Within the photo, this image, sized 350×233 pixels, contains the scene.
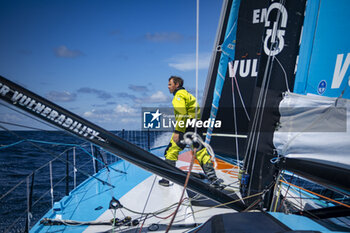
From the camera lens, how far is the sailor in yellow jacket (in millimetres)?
2840

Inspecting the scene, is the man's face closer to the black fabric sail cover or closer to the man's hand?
the man's hand

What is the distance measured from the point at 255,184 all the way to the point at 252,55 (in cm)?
300

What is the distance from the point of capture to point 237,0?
3068 mm

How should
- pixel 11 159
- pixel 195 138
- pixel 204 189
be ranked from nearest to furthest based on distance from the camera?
pixel 195 138
pixel 204 189
pixel 11 159

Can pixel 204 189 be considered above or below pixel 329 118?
below

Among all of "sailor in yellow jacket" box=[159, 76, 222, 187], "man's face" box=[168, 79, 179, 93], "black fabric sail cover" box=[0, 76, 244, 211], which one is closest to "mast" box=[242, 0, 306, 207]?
"black fabric sail cover" box=[0, 76, 244, 211]

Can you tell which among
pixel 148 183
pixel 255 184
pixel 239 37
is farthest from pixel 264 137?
pixel 239 37

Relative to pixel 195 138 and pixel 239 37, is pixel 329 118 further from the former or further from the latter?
pixel 239 37

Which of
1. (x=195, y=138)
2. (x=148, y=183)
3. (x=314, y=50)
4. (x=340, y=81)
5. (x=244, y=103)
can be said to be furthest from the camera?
(x=244, y=103)

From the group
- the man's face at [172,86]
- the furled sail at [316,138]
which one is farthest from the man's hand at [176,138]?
the furled sail at [316,138]

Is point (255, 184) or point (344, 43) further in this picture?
point (344, 43)

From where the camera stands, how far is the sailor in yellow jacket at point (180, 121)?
2.84 metres

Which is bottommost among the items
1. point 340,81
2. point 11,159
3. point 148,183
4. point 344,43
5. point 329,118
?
point 11,159

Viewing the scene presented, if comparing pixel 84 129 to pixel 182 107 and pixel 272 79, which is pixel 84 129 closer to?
pixel 182 107
